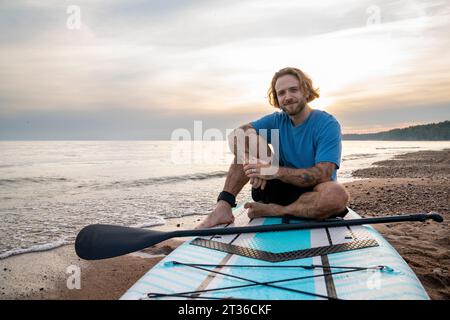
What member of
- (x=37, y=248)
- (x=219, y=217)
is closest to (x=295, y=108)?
(x=219, y=217)

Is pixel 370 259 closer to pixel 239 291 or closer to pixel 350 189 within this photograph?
pixel 239 291

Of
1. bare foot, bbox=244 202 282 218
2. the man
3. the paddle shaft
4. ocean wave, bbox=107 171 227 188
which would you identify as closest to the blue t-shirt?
the man

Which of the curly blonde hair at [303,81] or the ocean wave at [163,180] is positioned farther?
the ocean wave at [163,180]

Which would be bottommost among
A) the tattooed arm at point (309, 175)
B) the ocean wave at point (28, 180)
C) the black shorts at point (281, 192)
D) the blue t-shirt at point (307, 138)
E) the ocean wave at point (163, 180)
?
the ocean wave at point (163, 180)

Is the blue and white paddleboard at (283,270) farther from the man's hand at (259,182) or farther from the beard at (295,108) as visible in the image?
the beard at (295,108)

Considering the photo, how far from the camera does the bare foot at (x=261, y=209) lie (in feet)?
13.1

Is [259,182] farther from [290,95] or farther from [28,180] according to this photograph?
[28,180]

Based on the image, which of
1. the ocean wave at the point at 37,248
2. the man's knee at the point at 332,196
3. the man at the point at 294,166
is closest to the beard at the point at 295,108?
the man at the point at 294,166

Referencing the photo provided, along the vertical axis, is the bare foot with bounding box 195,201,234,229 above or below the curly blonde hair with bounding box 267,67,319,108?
below

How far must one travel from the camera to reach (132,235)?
315 centimetres

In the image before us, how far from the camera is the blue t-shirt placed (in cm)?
369

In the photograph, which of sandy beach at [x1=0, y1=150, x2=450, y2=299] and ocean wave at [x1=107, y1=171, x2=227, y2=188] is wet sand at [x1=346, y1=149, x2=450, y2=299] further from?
ocean wave at [x1=107, y1=171, x2=227, y2=188]

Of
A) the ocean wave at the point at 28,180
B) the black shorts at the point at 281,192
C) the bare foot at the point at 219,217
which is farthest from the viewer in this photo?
the ocean wave at the point at 28,180
